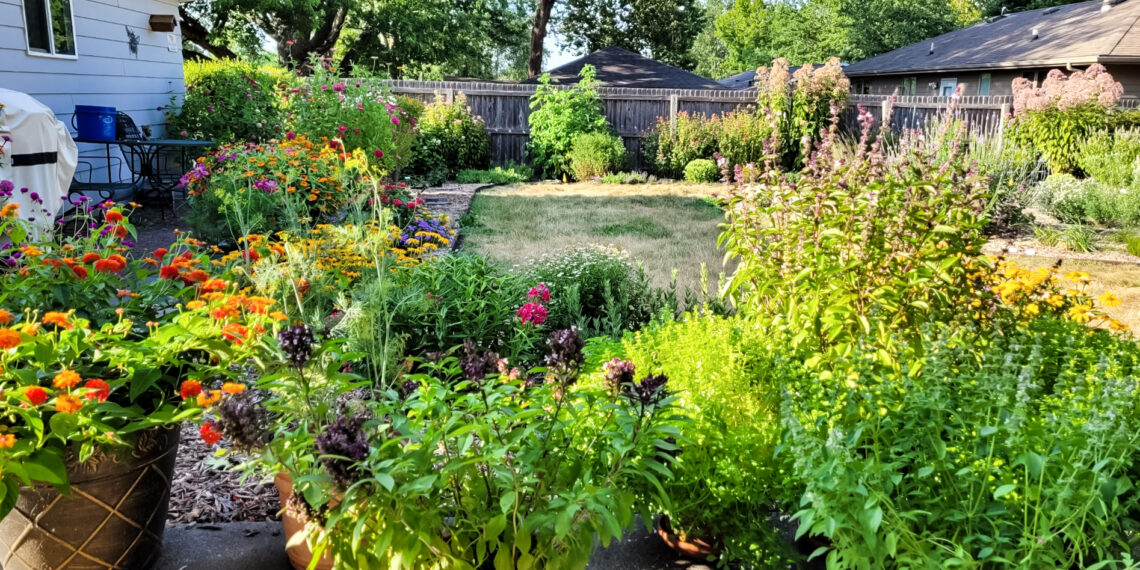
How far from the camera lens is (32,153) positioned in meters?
5.82

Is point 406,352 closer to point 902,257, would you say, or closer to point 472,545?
point 472,545

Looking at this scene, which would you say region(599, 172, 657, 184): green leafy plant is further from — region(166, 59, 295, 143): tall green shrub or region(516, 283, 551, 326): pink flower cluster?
region(516, 283, 551, 326): pink flower cluster

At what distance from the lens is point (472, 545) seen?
1857mm

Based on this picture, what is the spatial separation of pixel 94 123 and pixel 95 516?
6.89 m

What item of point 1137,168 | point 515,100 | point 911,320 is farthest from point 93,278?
point 515,100

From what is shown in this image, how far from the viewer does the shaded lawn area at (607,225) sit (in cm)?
644

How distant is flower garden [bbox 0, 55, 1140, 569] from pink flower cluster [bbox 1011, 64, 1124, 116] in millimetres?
9024

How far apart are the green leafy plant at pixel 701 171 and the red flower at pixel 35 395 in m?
11.0

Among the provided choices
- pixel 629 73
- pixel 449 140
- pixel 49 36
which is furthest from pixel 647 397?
pixel 629 73

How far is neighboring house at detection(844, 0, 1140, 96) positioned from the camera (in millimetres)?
14773

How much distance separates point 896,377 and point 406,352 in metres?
2.12

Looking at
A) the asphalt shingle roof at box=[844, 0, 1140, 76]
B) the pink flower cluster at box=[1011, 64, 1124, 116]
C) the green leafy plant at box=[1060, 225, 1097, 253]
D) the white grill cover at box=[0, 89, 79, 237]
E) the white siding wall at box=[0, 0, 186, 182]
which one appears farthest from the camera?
the asphalt shingle roof at box=[844, 0, 1140, 76]

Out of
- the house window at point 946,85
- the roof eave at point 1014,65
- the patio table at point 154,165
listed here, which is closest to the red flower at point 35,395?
the patio table at point 154,165

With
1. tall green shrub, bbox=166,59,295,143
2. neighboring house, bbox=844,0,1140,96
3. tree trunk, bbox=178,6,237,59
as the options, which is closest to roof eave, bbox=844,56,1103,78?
neighboring house, bbox=844,0,1140,96
